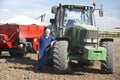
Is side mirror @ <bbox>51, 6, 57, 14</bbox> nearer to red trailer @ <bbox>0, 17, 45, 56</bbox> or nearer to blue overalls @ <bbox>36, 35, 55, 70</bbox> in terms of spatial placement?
blue overalls @ <bbox>36, 35, 55, 70</bbox>

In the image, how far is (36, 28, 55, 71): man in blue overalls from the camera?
12.3 meters

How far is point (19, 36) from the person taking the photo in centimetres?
1695

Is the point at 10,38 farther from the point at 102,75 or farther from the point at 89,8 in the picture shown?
the point at 102,75

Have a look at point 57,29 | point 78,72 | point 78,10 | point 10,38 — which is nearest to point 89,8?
point 78,10

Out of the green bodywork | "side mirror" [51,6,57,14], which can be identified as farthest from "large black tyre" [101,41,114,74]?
"side mirror" [51,6,57,14]

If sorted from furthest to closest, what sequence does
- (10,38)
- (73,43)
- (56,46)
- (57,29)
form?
(10,38) → (57,29) → (73,43) → (56,46)

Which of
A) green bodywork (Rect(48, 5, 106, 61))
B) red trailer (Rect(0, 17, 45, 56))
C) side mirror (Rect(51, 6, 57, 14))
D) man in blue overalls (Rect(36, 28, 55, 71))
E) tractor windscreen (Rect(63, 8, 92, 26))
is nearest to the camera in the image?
green bodywork (Rect(48, 5, 106, 61))

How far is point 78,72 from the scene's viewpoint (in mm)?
12516

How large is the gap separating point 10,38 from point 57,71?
5.94 meters

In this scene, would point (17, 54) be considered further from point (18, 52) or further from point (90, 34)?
point (90, 34)

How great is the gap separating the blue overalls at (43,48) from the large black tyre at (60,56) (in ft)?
2.42

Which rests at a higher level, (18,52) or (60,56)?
(60,56)

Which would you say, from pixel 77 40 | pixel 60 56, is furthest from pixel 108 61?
pixel 60 56

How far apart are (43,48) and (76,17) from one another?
5.79ft
